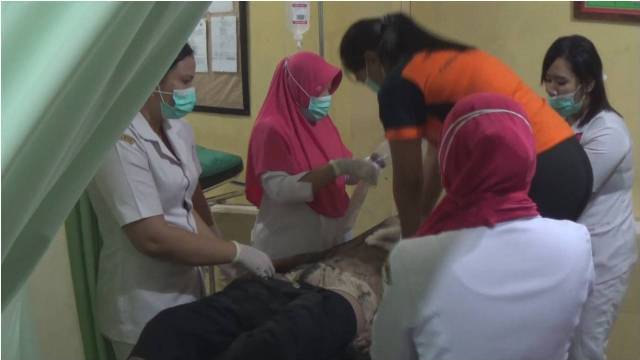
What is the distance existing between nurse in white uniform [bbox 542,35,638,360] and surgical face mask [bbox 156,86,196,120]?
4.06ft

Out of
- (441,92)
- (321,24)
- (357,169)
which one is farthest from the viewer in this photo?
(321,24)

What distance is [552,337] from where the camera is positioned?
116 centimetres

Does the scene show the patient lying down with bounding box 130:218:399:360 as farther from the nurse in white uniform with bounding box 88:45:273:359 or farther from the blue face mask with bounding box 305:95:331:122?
the blue face mask with bounding box 305:95:331:122

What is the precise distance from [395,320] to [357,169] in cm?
84

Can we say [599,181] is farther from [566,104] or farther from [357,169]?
[357,169]

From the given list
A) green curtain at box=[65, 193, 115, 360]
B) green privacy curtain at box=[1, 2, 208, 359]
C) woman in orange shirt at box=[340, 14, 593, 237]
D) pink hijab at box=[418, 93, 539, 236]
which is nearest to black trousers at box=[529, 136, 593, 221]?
woman in orange shirt at box=[340, 14, 593, 237]

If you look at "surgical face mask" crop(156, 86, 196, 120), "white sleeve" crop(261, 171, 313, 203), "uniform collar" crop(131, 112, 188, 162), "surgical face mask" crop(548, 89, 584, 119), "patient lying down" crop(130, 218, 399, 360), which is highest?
"surgical face mask" crop(156, 86, 196, 120)

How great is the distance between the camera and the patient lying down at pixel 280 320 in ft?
3.92

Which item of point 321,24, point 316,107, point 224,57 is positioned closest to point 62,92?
point 316,107

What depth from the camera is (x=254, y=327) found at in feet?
4.39

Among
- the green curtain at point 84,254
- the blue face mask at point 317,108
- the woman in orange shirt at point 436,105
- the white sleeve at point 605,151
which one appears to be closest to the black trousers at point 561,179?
the woman in orange shirt at point 436,105

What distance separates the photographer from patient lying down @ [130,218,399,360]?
1.20m

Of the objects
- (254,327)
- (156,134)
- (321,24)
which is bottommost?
(254,327)

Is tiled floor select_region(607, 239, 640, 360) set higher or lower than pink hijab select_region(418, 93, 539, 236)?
lower
